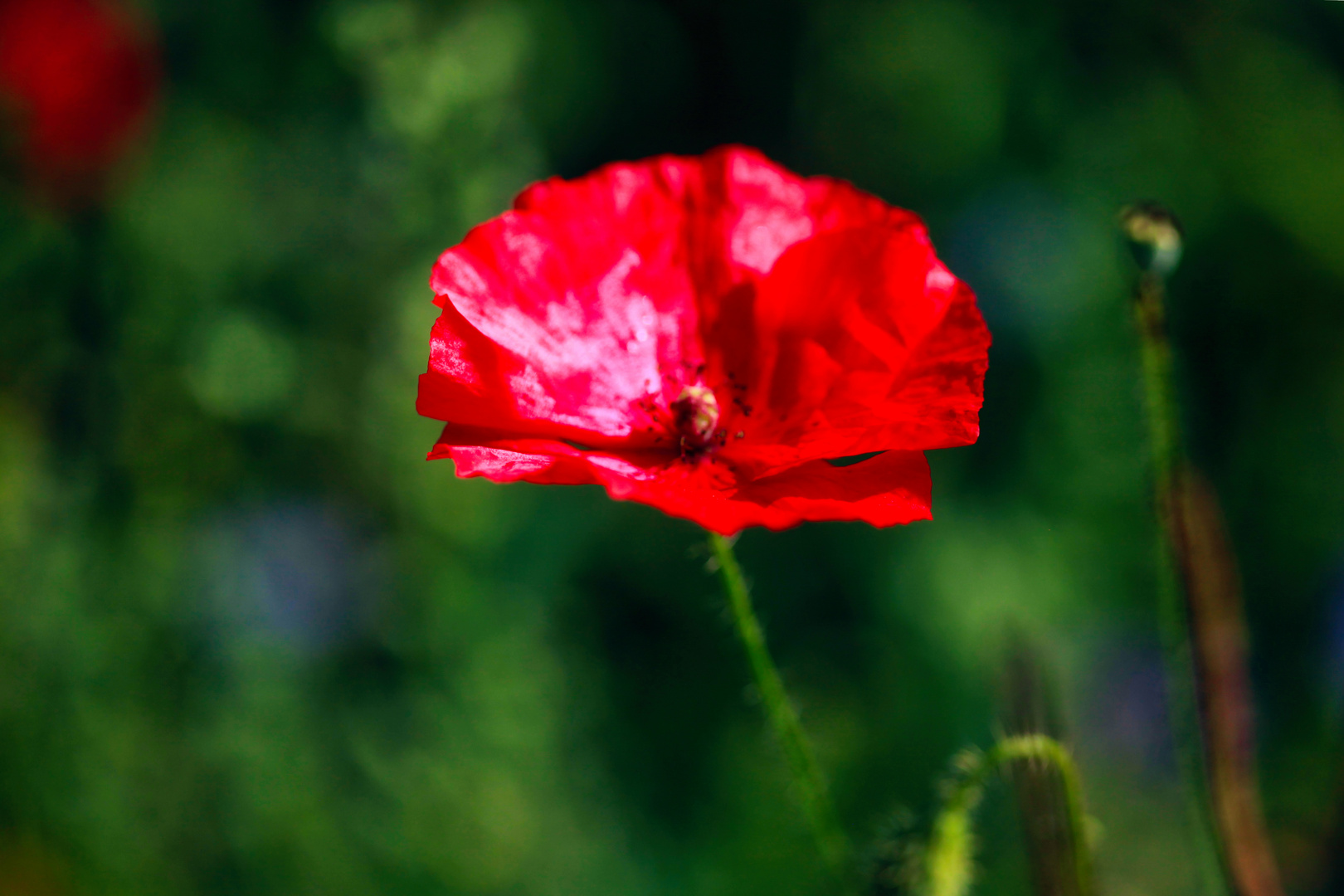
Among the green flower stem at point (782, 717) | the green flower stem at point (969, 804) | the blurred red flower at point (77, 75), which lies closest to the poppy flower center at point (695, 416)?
the green flower stem at point (782, 717)

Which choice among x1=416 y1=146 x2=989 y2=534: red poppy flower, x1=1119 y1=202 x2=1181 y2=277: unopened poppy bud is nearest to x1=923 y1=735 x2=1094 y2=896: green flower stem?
x1=416 y1=146 x2=989 y2=534: red poppy flower

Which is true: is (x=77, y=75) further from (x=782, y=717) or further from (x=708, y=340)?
A: (x=782, y=717)

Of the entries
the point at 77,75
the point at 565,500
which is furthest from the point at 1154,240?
the point at 77,75

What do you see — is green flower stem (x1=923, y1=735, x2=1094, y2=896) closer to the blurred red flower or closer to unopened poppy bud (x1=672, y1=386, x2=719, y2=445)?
unopened poppy bud (x1=672, y1=386, x2=719, y2=445)

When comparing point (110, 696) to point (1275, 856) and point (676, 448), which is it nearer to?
point (676, 448)

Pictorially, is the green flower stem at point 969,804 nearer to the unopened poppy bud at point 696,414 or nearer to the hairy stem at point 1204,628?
the hairy stem at point 1204,628

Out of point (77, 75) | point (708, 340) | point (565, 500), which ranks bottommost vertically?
point (565, 500)

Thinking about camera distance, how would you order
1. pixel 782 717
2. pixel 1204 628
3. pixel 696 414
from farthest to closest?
pixel 696 414
pixel 782 717
pixel 1204 628

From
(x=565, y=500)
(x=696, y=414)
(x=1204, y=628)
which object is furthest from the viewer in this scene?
(x=565, y=500)
